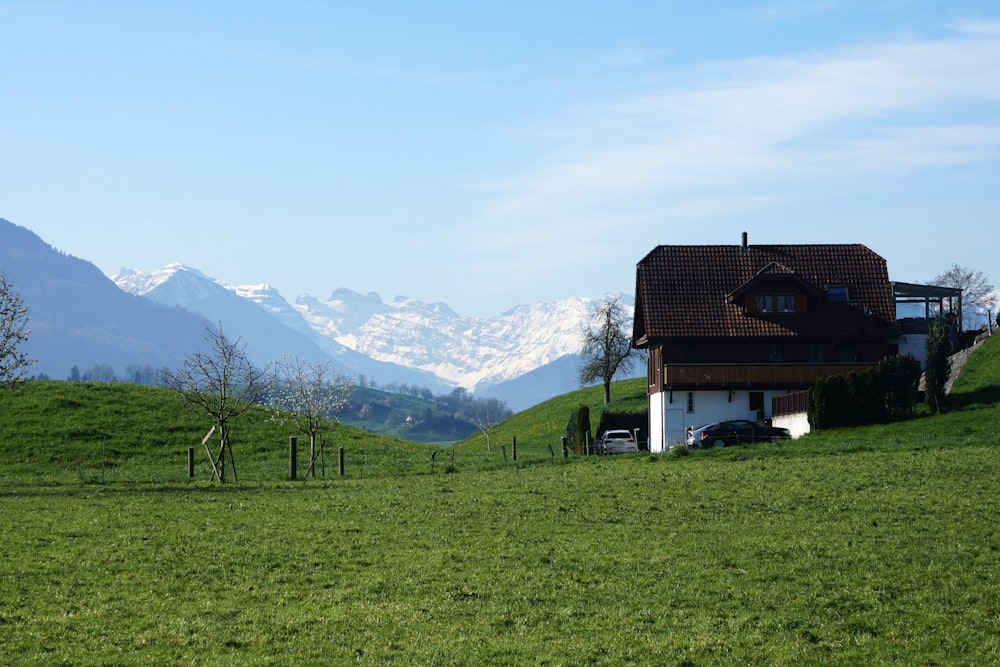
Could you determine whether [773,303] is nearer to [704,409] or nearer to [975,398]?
[704,409]

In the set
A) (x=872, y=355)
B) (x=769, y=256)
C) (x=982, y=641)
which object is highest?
(x=769, y=256)

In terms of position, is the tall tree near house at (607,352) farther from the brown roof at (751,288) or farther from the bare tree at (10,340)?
the bare tree at (10,340)

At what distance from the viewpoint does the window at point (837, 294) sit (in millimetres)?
81438

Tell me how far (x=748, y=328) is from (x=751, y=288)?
9.74ft

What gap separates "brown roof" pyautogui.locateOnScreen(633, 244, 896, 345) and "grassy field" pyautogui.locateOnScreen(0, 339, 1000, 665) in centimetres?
3592

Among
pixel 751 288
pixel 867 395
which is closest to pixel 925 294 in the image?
pixel 751 288

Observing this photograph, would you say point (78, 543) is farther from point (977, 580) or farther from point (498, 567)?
point (977, 580)

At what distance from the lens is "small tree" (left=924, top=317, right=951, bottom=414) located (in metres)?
65.7

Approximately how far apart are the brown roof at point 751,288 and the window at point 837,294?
35 cm

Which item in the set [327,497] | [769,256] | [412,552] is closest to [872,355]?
[769,256]

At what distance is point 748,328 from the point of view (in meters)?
78.8

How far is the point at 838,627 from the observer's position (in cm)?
1861

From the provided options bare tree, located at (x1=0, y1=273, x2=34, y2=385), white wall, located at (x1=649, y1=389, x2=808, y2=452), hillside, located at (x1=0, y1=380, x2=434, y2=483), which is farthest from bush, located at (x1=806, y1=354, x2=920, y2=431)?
bare tree, located at (x1=0, y1=273, x2=34, y2=385)

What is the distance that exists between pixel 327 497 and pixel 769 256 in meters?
51.3
